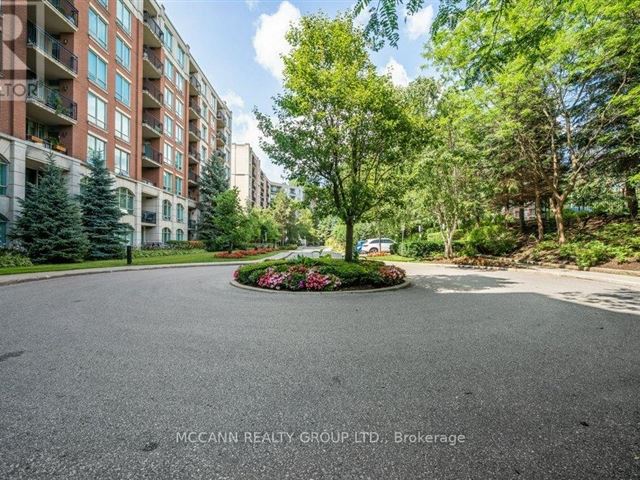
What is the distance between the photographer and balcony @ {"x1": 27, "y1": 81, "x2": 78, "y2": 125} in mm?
18781

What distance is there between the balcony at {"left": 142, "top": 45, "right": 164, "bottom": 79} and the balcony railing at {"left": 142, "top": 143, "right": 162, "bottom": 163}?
7137mm

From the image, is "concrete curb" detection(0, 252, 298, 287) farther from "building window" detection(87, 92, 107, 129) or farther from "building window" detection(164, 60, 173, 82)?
"building window" detection(164, 60, 173, 82)

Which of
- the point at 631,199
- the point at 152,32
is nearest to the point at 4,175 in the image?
the point at 152,32

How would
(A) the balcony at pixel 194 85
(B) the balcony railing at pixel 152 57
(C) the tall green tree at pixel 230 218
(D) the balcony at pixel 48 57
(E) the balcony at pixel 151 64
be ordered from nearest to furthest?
(D) the balcony at pixel 48 57
(C) the tall green tree at pixel 230 218
(B) the balcony railing at pixel 152 57
(E) the balcony at pixel 151 64
(A) the balcony at pixel 194 85

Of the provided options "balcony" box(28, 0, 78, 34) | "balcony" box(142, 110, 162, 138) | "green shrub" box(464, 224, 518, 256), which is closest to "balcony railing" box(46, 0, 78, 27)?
"balcony" box(28, 0, 78, 34)

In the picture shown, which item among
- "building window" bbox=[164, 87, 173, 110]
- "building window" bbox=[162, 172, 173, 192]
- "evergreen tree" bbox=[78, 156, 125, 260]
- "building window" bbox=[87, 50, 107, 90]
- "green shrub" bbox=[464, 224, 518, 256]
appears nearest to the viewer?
"evergreen tree" bbox=[78, 156, 125, 260]

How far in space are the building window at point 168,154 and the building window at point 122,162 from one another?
251 inches

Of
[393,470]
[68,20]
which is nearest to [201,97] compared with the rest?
[68,20]

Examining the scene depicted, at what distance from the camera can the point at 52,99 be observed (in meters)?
20.1

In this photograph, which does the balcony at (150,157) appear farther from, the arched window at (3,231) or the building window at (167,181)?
the arched window at (3,231)

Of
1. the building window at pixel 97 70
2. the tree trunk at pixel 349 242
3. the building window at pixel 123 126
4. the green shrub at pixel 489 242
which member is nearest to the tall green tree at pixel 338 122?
the tree trunk at pixel 349 242

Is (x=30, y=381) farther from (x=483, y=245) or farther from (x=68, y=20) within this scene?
(x=68, y=20)

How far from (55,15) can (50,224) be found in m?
13.7

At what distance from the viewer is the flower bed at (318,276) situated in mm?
9523
